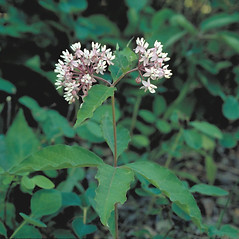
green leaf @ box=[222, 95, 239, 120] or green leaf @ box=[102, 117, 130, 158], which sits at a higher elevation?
green leaf @ box=[222, 95, 239, 120]

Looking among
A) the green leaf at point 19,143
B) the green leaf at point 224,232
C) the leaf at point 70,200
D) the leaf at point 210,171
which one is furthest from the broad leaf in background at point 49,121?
the leaf at point 210,171

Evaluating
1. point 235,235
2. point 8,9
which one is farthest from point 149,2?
point 235,235

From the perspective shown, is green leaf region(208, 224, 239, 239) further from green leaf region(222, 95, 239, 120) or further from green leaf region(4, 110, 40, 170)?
green leaf region(222, 95, 239, 120)

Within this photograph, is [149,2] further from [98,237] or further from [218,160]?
[98,237]

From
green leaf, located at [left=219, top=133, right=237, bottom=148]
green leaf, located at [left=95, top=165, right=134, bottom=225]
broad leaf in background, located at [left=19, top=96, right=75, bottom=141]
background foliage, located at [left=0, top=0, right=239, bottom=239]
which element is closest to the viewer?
green leaf, located at [left=95, top=165, right=134, bottom=225]

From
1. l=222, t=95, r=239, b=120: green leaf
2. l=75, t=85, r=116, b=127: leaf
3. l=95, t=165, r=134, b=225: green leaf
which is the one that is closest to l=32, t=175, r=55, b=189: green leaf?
l=95, t=165, r=134, b=225: green leaf

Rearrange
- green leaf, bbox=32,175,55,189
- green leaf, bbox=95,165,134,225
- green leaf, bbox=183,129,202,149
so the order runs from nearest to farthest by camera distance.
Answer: green leaf, bbox=95,165,134,225 → green leaf, bbox=32,175,55,189 → green leaf, bbox=183,129,202,149

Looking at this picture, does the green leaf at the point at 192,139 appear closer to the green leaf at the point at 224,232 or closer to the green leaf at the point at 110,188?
the green leaf at the point at 224,232

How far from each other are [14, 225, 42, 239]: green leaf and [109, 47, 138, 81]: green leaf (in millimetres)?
716

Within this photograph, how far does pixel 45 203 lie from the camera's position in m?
1.44

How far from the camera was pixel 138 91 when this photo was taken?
2.46 meters

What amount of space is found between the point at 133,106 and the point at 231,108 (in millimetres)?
720

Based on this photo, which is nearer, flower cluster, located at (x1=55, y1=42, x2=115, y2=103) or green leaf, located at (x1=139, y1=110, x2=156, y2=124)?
flower cluster, located at (x1=55, y1=42, x2=115, y2=103)

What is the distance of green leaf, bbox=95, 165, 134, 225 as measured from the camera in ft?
3.35
